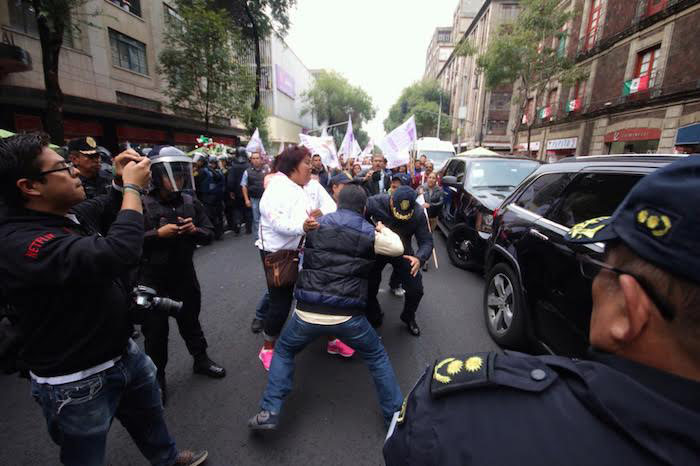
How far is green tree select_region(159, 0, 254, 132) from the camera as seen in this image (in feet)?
44.4

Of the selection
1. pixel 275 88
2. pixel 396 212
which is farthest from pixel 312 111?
pixel 396 212

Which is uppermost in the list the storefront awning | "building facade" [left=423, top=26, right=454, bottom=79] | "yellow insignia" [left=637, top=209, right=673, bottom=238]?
"building facade" [left=423, top=26, right=454, bottom=79]

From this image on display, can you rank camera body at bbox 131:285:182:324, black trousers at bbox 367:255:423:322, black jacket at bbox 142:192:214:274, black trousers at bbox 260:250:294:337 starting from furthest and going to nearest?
black trousers at bbox 367:255:423:322
black trousers at bbox 260:250:294:337
black jacket at bbox 142:192:214:274
camera body at bbox 131:285:182:324

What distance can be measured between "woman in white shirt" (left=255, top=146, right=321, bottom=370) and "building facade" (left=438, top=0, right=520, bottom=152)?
1275 inches

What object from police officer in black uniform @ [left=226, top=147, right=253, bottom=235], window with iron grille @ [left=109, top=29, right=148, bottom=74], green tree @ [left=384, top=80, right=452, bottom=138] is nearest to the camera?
police officer in black uniform @ [left=226, top=147, right=253, bottom=235]

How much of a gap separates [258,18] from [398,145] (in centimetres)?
1385

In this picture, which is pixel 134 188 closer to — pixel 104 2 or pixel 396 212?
pixel 396 212

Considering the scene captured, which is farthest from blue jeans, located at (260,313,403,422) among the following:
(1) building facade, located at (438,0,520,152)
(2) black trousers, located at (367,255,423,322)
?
(1) building facade, located at (438,0,520,152)

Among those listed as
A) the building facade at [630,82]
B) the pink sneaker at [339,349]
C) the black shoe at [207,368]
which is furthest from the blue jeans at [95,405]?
the building facade at [630,82]

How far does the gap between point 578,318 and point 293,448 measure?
2090 millimetres

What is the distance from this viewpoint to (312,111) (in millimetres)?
49562

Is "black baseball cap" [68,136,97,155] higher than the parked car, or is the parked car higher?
"black baseball cap" [68,136,97,155]

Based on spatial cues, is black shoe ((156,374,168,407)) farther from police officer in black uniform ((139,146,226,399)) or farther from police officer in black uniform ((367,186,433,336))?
police officer in black uniform ((367,186,433,336))

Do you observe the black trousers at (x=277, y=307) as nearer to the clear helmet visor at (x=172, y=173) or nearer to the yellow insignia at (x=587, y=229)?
the clear helmet visor at (x=172, y=173)
